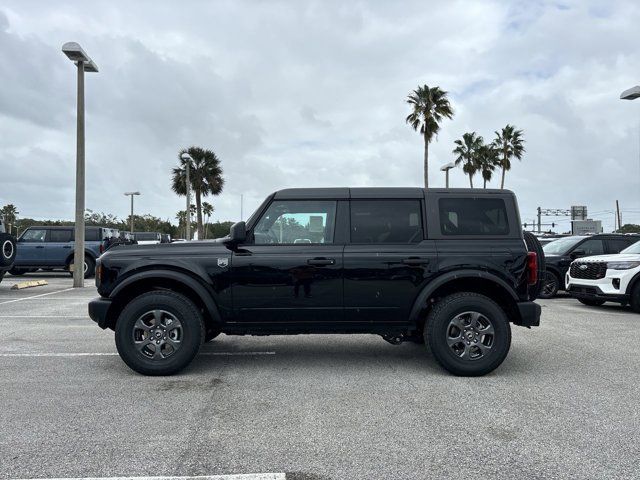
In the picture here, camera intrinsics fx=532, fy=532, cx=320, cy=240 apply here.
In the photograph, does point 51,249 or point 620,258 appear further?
point 51,249

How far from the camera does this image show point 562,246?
547 inches

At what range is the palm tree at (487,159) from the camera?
4553 cm

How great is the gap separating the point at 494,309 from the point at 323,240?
181 centimetres

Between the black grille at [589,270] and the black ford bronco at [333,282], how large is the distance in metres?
6.06

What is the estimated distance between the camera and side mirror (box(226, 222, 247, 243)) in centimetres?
517

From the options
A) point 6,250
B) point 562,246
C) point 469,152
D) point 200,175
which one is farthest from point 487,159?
point 6,250

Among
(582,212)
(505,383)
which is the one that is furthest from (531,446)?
(582,212)

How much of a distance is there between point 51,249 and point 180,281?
1546 cm

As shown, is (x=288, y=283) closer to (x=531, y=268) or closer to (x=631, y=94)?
(x=531, y=268)

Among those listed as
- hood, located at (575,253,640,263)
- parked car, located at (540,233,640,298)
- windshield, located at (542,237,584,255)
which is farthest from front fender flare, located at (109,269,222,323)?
windshield, located at (542,237,584,255)

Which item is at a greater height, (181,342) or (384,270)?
(384,270)

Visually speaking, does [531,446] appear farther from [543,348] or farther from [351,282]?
[543,348]

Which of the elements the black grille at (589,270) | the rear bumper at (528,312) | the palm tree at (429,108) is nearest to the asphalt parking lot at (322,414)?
the rear bumper at (528,312)

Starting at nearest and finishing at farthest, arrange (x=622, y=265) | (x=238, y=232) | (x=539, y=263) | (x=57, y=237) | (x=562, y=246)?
(x=238, y=232), (x=539, y=263), (x=622, y=265), (x=562, y=246), (x=57, y=237)
